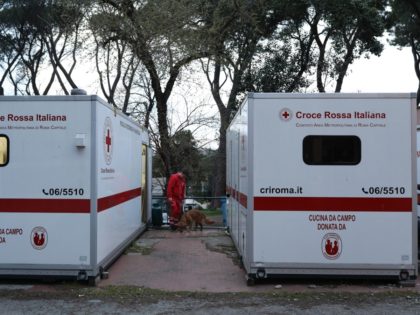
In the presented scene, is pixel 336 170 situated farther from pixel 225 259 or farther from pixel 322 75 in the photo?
pixel 322 75

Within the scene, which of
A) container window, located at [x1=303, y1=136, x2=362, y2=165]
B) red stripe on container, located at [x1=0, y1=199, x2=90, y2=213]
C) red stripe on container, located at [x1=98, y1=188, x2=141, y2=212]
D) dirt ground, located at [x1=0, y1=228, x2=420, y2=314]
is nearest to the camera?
dirt ground, located at [x1=0, y1=228, x2=420, y2=314]

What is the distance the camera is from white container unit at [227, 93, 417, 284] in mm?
7566

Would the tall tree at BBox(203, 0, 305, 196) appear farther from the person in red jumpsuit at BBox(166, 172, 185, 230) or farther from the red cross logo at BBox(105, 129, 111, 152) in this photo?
the red cross logo at BBox(105, 129, 111, 152)

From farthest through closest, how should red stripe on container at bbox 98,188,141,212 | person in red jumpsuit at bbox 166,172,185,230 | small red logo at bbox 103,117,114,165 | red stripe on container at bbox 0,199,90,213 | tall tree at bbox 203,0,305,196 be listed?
tall tree at bbox 203,0,305,196 → person in red jumpsuit at bbox 166,172,185,230 → small red logo at bbox 103,117,114,165 → red stripe on container at bbox 98,188,141,212 → red stripe on container at bbox 0,199,90,213

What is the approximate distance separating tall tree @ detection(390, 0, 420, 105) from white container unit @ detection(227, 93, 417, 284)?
13.1 metres

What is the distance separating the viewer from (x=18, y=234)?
7.70 metres

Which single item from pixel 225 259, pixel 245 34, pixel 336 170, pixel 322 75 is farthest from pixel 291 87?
pixel 336 170

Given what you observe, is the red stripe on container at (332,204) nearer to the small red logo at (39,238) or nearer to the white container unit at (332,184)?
the white container unit at (332,184)

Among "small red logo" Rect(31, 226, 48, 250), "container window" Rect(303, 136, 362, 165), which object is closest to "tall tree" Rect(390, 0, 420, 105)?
"container window" Rect(303, 136, 362, 165)

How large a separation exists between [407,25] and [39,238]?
17864mm

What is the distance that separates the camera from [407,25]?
2139 centimetres

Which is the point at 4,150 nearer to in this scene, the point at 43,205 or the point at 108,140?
the point at 43,205

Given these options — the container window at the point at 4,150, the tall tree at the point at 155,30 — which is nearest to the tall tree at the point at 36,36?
the tall tree at the point at 155,30

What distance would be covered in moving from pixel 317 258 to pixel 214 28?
12.5m
